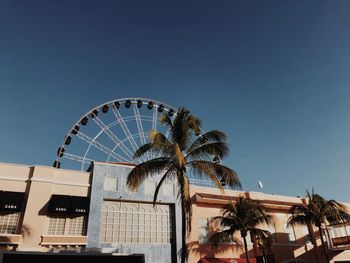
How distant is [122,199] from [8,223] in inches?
323

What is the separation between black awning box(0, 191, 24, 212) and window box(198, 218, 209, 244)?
14.3 m

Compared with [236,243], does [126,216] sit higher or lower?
higher

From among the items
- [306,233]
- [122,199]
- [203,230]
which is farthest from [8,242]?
[306,233]

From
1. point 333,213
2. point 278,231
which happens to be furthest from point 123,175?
point 333,213

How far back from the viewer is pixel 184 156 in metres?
18.7

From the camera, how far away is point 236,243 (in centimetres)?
2792

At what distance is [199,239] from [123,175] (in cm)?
844

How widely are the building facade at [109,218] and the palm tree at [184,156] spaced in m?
5.90

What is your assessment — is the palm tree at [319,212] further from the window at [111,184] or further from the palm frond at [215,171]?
the window at [111,184]

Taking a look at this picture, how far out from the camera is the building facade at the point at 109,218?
2195 centimetres

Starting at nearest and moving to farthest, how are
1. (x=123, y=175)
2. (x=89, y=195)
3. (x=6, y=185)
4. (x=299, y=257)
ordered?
(x=6, y=185) < (x=89, y=195) < (x=123, y=175) < (x=299, y=257)

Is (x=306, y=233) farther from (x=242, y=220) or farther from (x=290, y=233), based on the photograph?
(x=242, y=220)

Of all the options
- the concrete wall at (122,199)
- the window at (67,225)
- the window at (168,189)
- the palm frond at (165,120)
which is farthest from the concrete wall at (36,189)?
the palm frond at (165,120)

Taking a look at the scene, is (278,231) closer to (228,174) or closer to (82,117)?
(228,174)
